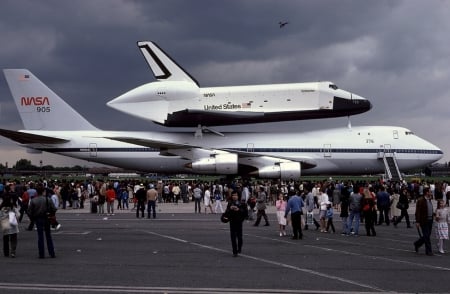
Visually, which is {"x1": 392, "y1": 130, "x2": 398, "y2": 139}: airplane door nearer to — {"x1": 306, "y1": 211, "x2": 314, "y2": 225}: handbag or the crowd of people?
the crowd of people

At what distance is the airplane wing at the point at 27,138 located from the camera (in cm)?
4025

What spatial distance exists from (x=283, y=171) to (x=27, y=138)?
1812 centimetres

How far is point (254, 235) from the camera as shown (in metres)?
18.5

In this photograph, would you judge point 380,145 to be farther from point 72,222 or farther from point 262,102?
point 72,222

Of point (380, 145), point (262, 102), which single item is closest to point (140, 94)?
point (262, 102)

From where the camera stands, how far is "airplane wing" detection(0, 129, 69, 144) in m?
40.2

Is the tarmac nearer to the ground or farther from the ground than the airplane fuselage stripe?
nearer to the ground

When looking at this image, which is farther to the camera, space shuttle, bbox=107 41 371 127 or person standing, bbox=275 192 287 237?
space shuttle, bbox=107 41 371 127

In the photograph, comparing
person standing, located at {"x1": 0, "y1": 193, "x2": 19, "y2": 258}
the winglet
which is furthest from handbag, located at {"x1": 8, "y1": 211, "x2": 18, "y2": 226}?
the winglet

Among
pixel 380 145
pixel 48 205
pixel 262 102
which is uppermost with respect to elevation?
pixel 262 102

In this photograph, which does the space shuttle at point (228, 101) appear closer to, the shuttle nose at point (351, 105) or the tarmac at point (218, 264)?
the shuttle nose at point (351, 105)

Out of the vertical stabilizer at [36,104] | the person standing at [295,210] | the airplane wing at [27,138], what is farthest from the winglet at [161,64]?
the person standing at [295,210]

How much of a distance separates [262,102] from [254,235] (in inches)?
951

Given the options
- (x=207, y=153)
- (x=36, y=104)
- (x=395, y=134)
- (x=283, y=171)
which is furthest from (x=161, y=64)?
(x=395, y=134)
